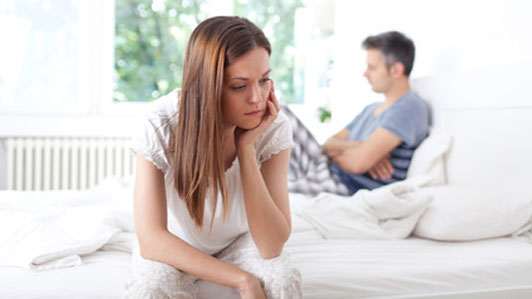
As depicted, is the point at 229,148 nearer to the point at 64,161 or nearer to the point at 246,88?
the point at 246,88

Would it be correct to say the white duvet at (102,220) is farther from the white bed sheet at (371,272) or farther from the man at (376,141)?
the man at (376,141)

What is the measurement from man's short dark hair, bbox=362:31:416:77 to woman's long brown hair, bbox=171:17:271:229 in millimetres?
1341

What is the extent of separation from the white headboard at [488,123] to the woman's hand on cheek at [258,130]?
101cm

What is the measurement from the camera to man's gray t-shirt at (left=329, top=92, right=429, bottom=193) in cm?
214

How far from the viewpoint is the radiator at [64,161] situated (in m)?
3.09

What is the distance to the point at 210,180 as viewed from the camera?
1.14 meters

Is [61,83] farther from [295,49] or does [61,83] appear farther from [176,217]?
[176,217]

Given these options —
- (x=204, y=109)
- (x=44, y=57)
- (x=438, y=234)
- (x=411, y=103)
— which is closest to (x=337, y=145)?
(x=411, y=103)

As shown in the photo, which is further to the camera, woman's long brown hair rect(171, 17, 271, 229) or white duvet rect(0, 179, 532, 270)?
white duvet rect(0, 179, 532, 270)

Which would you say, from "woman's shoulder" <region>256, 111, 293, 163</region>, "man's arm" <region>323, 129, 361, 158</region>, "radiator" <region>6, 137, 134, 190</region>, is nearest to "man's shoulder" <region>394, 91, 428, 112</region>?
"man's arm" <region>323, 129, 361, 158</region>

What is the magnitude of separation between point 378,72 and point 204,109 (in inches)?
57.6

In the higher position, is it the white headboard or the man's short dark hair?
the man's short dark hair

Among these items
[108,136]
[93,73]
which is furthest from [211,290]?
[93,73]

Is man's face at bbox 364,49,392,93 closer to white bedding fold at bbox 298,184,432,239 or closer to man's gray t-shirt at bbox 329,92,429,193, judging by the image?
man's gray t-shirt at bbox 329,92,429,193
